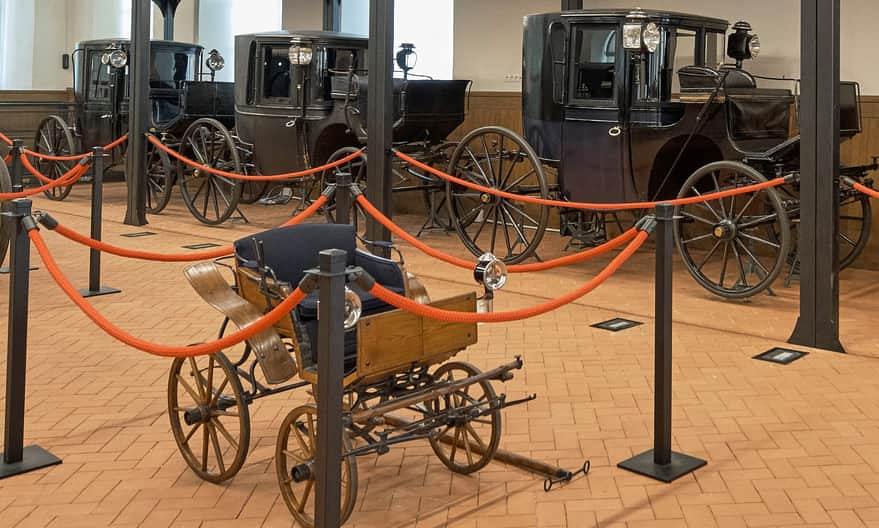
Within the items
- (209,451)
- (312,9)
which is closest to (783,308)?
(209,451)

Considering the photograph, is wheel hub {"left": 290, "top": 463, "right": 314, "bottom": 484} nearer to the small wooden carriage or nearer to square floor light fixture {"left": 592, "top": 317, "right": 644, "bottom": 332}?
the small wooden carriage

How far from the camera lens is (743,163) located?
6.60 m

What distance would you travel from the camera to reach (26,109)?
13594mm

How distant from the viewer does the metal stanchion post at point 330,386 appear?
2.78 metres

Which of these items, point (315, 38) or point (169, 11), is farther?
point (169, 11)

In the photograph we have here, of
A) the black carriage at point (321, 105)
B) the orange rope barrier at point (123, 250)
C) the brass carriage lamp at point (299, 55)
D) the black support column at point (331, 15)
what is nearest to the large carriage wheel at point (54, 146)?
→ the black support column at point (331, 15)

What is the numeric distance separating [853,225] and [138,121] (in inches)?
239

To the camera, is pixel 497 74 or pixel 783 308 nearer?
pixel 783 308

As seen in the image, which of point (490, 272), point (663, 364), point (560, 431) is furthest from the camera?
point (560, 431)

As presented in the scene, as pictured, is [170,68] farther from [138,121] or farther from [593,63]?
[593,63]

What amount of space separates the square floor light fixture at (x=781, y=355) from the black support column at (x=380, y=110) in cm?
293

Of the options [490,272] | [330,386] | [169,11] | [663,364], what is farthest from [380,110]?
[169,11]

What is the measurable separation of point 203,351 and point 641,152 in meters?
4.37

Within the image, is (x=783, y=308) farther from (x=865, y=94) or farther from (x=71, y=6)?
(x=71, y=6)
